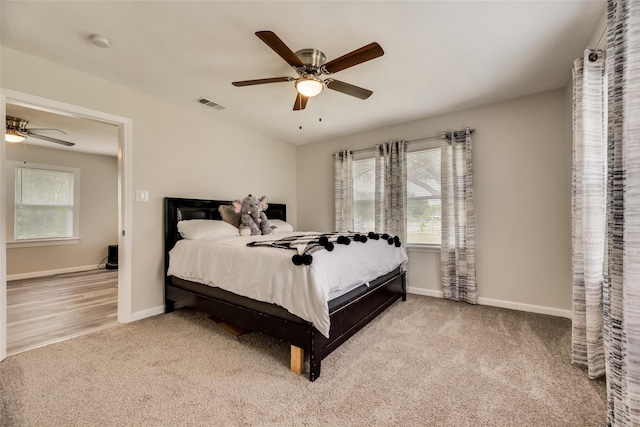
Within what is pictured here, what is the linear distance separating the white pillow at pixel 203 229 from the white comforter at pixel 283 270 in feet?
0.34

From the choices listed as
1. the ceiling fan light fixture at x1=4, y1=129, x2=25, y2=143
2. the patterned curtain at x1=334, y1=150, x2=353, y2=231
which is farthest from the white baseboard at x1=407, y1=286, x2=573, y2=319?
the ceiling fan light fixture at x1=4, y1=129, x2=25, y2=143

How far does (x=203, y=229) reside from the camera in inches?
115

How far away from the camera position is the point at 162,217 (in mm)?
3037

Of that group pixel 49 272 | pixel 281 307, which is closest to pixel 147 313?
Result: pixel 281 307

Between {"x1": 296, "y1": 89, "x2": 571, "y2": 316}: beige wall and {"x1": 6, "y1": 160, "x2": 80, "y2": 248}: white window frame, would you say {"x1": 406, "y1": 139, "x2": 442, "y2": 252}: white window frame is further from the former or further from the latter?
{"x1": 6, "y1": 160, "x2": 80, "y2": 248}: white window frame

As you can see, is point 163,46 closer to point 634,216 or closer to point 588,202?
point 634,216

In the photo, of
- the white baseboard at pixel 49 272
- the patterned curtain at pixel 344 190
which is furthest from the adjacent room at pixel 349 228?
the white baseboard at pixel 49 272

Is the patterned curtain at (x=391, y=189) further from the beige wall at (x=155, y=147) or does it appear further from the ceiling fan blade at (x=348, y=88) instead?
the beige wall at (x=155, y=147)

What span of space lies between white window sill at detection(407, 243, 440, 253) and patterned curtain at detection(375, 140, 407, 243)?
0.13 meters

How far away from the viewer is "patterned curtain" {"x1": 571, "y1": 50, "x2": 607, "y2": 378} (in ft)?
5.77

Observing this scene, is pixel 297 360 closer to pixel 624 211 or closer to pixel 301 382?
pixel 301 382

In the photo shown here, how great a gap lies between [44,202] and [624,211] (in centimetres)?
743

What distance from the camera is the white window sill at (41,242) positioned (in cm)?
450

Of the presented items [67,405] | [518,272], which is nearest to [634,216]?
[518,272]
